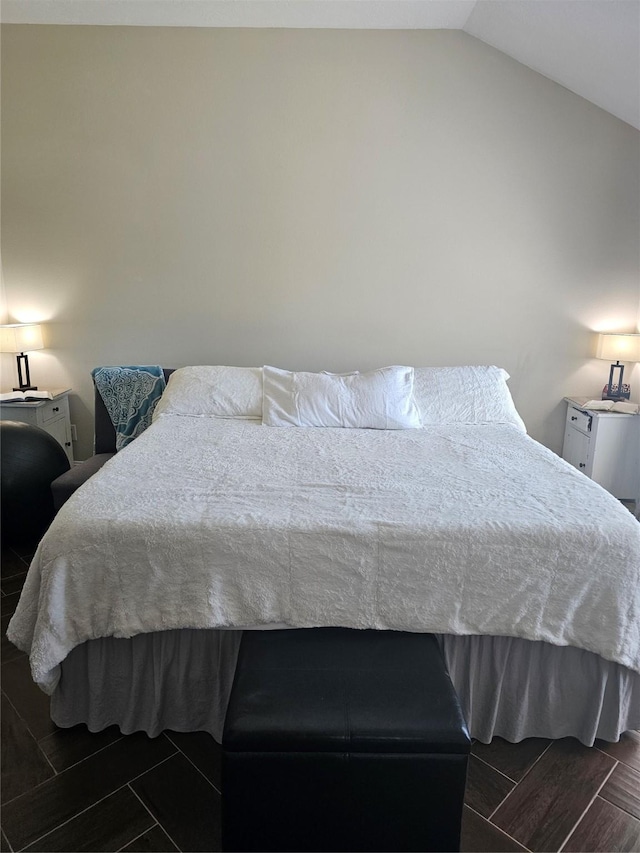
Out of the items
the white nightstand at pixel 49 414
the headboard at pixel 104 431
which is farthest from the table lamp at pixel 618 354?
the white nightstand at pixel 49 414

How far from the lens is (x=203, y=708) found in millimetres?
1695

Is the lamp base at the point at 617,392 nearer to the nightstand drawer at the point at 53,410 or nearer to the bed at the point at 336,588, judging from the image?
the bed at the point at 336,588

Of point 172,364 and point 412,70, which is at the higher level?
point 412,70

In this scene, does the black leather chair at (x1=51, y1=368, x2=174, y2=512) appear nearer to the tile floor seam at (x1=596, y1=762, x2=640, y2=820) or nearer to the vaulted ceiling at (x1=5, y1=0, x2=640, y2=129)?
the vaulted ceiling at (x1=5, y1=0, x2=640, y2=129)

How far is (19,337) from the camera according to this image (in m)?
3.28

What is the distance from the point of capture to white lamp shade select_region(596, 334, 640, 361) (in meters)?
3.21

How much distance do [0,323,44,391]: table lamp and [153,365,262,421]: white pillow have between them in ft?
3.32

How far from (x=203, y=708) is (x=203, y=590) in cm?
44

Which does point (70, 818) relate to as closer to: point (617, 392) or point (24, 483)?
point (24, 483)

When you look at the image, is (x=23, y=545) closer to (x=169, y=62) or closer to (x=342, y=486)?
(x=342, y=486)

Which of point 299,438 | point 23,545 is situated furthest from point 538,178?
point 23,545

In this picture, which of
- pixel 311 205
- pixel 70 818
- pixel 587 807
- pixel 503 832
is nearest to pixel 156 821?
pixel 70 818

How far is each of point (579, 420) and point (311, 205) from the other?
2.08m

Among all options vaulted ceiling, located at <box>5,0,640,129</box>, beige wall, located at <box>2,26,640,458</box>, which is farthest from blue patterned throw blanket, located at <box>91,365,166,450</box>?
vaulted ceiling, located at <box>5,0,640,129</box>
